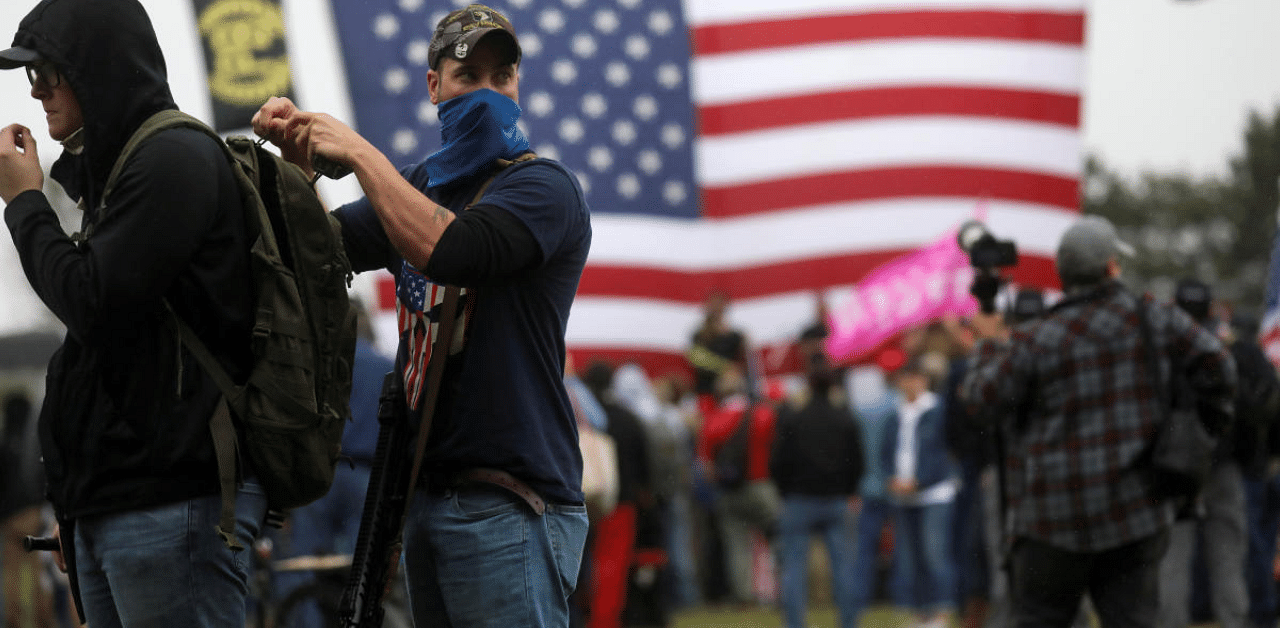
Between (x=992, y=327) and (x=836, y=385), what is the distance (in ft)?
16.6

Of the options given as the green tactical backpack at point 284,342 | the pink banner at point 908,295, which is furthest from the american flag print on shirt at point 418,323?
the pink banner at point 908,295

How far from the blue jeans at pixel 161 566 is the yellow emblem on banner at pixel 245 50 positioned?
6.86 metres

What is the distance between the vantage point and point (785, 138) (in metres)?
15.6

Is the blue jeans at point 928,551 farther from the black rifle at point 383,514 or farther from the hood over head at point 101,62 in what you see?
the hood over head at point 101,62

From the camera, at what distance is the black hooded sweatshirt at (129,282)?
→ 2.89 metres

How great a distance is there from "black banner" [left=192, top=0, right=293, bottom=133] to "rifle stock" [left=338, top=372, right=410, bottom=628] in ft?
21.7

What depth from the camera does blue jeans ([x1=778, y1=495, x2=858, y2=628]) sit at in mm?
10562

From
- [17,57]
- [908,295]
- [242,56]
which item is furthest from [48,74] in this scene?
[908,295]

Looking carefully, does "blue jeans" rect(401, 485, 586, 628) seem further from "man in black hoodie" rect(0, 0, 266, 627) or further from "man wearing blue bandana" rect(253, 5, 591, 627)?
"man in black hoodie" rect(0, 0, 266, 627)

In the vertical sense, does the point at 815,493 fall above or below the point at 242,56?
below

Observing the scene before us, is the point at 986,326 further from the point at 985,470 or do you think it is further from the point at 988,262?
the point at 985,470

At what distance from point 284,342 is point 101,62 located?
2.03 ft

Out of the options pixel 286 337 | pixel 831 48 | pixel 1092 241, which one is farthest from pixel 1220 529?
pixel 831 48

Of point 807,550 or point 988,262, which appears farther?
point 807,550
